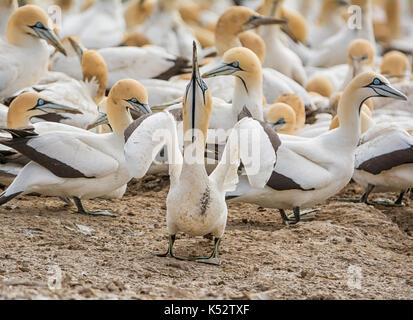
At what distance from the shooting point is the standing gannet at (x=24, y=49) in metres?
9.59

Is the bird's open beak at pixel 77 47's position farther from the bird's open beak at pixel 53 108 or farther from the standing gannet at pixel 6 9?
the bird's open beak at pixel 53 108

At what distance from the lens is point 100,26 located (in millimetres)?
14375

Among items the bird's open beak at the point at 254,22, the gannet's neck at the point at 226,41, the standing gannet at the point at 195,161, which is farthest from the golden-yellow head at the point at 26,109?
the bird's open beak at the point at 254,22

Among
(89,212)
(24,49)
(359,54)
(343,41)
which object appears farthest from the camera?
(343,41)

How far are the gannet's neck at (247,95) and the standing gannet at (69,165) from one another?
1215 mm

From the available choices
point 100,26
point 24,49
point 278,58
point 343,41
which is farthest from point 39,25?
point 343,41

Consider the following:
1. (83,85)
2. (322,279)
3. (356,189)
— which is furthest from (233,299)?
(83,85)

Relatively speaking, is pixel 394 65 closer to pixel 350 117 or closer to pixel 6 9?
pixel 6 9

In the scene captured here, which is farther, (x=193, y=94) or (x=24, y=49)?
(x=24, y=49)

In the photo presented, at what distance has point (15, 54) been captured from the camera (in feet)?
31.9

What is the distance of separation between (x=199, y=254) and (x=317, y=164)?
1.59 metres
